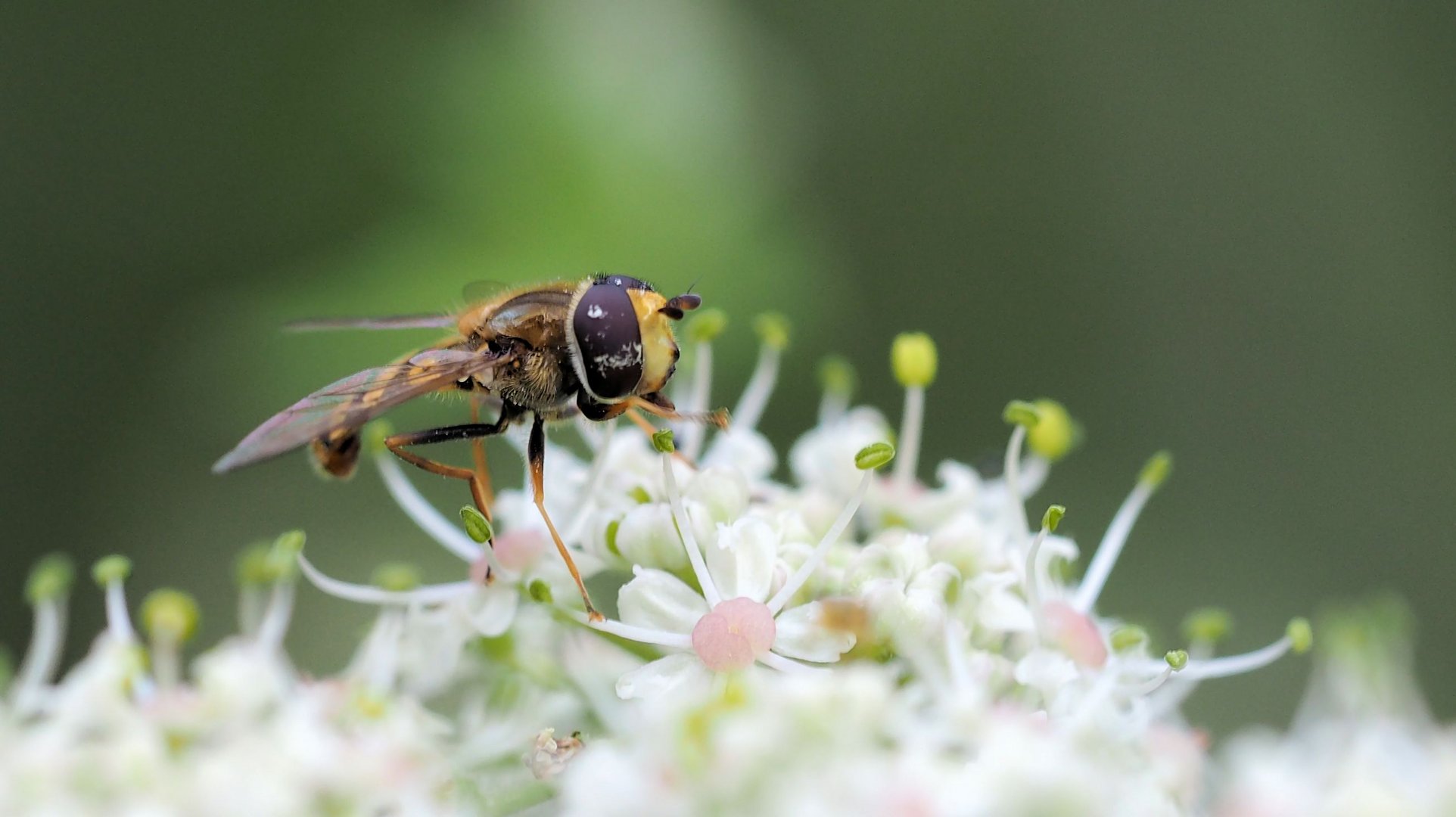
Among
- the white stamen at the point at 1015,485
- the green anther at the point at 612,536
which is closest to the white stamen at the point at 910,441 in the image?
the white stamen at the point at 1015,485

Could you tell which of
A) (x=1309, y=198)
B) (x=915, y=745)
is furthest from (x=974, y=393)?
(x=915, y=745)

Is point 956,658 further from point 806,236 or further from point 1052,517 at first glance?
point 806,236

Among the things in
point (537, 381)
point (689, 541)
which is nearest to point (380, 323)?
point (537, 381)

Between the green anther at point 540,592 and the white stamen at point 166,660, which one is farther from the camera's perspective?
the white stamen at point 166,660

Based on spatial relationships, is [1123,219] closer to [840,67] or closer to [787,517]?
[840,67]

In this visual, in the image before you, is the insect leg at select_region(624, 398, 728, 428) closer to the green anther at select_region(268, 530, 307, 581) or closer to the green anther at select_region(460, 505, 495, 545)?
the green anther at select_region(460, 505, 495, 545)

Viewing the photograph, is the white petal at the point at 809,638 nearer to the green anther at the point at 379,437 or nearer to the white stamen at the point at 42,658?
the green anther at the point at 379,437

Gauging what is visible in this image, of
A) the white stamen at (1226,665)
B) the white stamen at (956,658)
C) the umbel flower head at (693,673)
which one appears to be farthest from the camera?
the white stamen at (1226,665)
